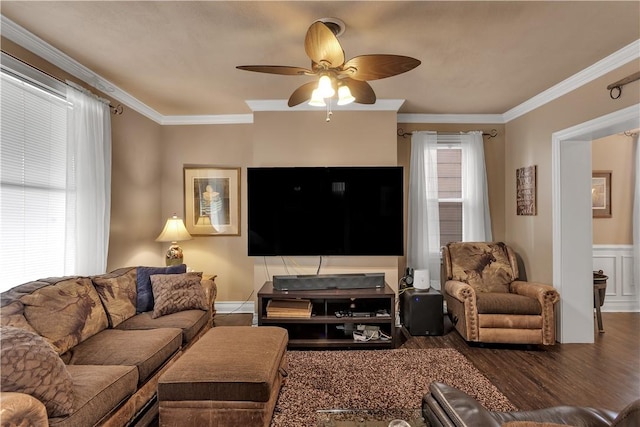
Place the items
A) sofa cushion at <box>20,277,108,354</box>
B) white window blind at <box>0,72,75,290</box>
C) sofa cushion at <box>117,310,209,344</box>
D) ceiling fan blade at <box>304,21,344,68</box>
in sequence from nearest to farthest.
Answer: ceiling fan blade at <box>304,21,344,68</box> → sofa cushion at <box>20,277,108,354</box> → white window blind at <box>0,72,75,290</box> → sofa cushion at <box>117,310,209,344</box>

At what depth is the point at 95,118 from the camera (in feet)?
9.41

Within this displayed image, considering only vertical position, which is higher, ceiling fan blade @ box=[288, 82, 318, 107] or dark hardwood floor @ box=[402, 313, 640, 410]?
ceiling fan blade @ box=[288, 82, 318, 107]

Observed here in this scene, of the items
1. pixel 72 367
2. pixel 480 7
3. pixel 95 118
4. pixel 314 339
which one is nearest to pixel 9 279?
pixel 72 367

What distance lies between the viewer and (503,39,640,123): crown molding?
99.7 inches

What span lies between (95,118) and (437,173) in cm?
380

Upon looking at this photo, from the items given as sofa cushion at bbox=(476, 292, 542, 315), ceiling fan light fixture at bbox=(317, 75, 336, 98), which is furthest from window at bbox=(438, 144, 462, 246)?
ceiling fan light fixture at bbox=(317, 75, 336, 98)

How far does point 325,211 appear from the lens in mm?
3490

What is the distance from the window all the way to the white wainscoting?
6.85 ft

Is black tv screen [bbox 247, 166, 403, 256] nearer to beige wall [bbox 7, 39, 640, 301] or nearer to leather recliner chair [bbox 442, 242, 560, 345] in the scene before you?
beige wall [bbox 7, 39, 640, 301]

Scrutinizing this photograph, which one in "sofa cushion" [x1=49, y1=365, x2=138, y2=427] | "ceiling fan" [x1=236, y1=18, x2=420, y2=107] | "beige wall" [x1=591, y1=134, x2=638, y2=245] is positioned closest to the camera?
"sofa cushion" [x1=49, y1=365, x2=138, y2=427]

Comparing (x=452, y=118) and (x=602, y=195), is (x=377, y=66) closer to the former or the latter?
(x=452, y=118)

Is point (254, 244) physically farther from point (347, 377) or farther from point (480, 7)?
point (480, 7)

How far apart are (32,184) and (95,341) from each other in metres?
1.26

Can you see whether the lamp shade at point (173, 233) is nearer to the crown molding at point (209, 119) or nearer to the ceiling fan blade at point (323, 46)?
the crown molding at point (209, 119)
